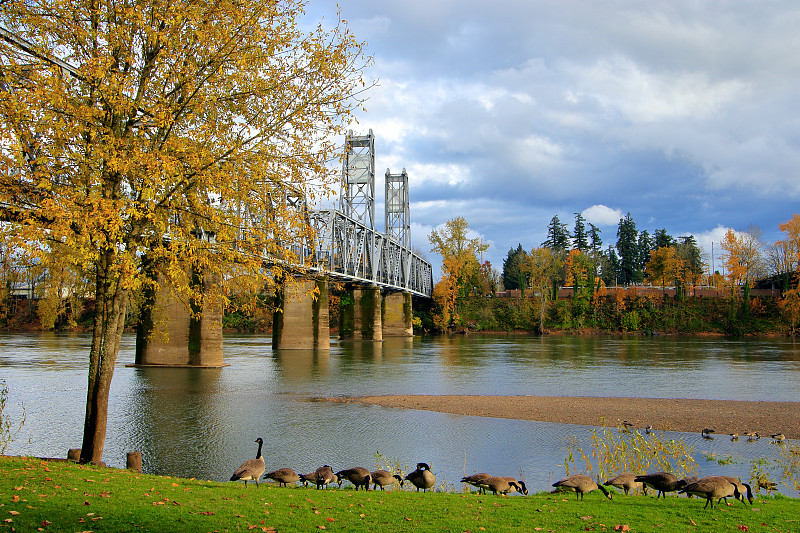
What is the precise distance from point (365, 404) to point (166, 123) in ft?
55.9

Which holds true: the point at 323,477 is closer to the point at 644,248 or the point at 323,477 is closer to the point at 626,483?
the point at 626,483

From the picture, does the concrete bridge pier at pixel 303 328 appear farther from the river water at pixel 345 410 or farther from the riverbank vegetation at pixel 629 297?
the riverbank vegetation at pixel 629 297

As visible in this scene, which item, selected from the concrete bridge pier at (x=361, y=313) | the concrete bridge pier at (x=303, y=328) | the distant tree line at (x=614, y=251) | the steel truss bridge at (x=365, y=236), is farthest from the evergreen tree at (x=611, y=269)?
the concrete bridge pier at (x=303, y=328)

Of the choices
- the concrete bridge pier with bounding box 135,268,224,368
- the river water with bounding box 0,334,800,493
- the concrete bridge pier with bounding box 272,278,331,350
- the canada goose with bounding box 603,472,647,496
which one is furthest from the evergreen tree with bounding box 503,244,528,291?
the canada goose with bounding box 603,472,647,496

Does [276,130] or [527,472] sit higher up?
[276,130]

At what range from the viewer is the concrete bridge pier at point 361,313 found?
A: 81.1 m

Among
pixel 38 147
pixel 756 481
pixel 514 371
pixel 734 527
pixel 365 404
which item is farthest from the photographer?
pixel 514 371

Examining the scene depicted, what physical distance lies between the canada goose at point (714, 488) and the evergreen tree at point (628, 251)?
14418 cm

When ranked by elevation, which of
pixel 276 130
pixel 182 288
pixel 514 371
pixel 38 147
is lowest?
pixel 514 371

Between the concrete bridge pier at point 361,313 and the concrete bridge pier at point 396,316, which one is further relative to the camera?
the concrete bridge pier at point 396,316

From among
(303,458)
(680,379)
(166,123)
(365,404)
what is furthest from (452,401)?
(166,123)

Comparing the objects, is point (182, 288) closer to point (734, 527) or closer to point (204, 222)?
point (204, 222)

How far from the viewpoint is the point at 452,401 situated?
26125 millimetres

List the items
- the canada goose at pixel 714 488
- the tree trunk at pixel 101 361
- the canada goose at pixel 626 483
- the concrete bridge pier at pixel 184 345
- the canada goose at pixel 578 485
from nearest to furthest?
the canada goose at pixel 714 488, the canada goose at pixel 578 485, the canada goose at pixel 626 483, the tree trunk at pixel 101 361, the concrete bridge pier at pixel 184 345
